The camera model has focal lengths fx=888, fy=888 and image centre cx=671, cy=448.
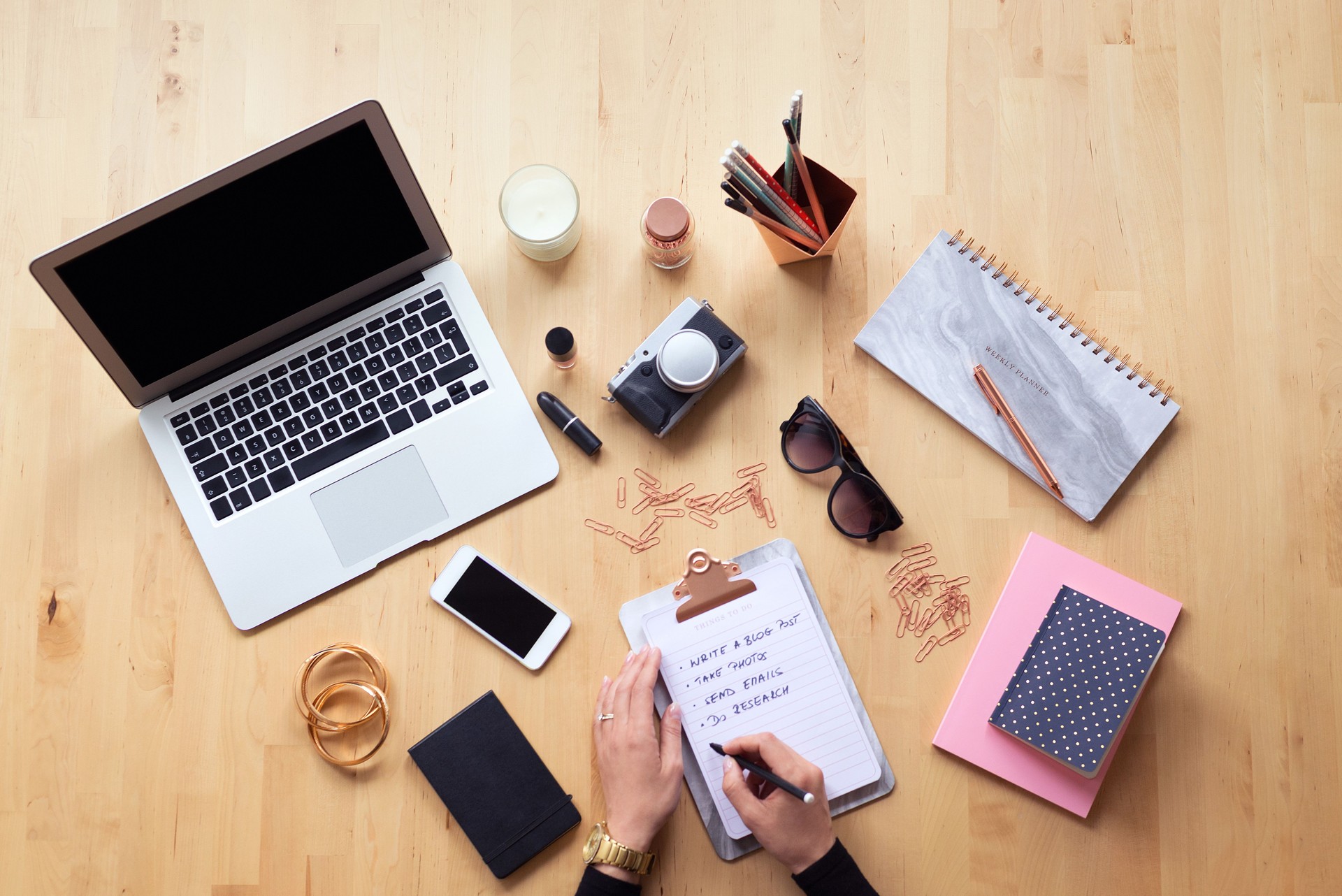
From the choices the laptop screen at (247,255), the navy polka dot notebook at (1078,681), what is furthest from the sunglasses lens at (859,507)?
the laptop screen at (247,255)

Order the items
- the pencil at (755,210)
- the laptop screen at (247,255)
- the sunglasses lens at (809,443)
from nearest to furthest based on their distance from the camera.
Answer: the laptop screen at (247,255), the pencil at (755,210), the sunglasses lens at (809,443)

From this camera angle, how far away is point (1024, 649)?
1.25m

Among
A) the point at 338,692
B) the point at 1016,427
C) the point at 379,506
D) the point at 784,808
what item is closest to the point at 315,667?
the point at 338,692

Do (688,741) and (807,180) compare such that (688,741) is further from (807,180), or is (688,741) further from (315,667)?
(807,180)

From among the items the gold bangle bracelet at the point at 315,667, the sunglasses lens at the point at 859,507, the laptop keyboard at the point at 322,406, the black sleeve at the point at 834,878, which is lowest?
the black sleeve at the point at 834,878

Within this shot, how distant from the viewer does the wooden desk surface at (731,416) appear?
1.23 m

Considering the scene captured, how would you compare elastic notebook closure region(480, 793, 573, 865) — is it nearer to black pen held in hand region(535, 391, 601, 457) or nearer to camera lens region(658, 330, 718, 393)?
black pen held in hand region(535, 391, 601, 457)

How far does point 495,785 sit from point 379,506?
416 mm

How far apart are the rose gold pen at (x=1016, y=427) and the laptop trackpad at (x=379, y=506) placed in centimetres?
78

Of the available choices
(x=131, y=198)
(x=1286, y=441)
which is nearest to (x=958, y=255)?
(x=1286, y=441)

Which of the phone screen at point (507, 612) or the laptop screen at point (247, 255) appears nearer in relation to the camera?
the laptop screen at point (247, 255)

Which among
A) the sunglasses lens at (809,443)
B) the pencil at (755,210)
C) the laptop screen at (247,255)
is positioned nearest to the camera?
the laptop screen at (247,255)

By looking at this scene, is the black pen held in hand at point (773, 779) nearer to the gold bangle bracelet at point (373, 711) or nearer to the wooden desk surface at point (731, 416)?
the wooden desk surface at point (731, 416)

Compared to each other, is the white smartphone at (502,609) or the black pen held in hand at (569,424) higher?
the black pen held in hand at (569,424)
